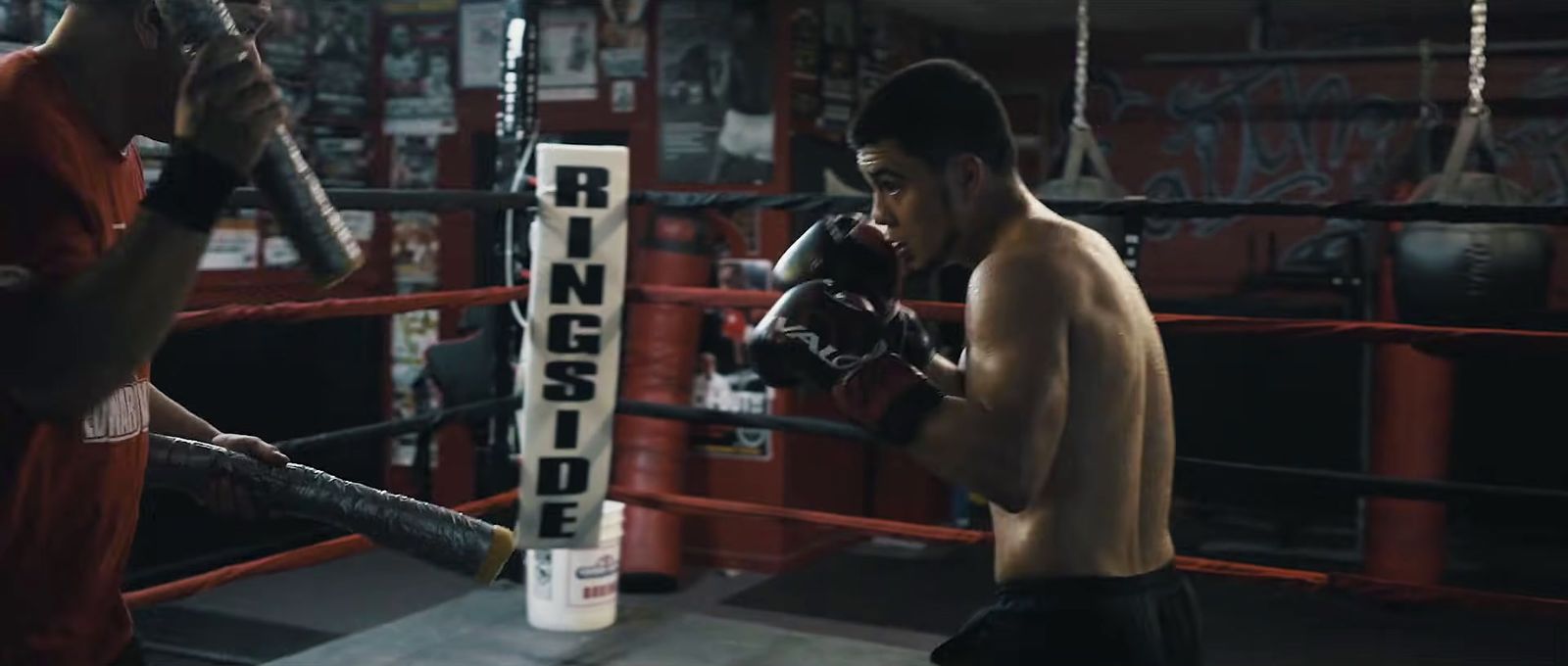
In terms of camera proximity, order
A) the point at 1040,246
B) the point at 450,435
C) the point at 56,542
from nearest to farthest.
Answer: the point at 56,542 → the point at 1040,246 → the point at 450,435

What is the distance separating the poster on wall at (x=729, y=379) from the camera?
433 centimetres

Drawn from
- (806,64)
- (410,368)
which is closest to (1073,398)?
(806,64)

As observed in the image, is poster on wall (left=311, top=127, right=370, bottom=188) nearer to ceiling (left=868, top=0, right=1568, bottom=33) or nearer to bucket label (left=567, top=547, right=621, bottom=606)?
ceiling (left=868, top=0, right=1568, bottom=33)

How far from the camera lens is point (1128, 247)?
3.36m

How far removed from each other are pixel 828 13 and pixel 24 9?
2.19m

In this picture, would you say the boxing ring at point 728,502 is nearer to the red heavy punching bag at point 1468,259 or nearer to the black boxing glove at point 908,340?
the red heavy punching bag at point 1468,259

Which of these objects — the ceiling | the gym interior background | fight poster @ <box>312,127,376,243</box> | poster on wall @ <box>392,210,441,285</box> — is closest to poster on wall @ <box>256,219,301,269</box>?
the gym interior background

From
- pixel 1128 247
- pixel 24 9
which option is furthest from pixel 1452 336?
pixel 24 9

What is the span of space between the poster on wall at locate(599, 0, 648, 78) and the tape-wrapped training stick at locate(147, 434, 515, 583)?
321cm

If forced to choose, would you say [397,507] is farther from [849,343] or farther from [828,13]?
[828,13]

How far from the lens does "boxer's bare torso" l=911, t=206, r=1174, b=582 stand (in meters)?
1.37

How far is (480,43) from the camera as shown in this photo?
464cm

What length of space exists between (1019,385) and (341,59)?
3.75 metres

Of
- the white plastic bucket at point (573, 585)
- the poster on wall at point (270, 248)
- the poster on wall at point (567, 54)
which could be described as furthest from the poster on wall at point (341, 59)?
the white plastic bucket at point (573, 585)
